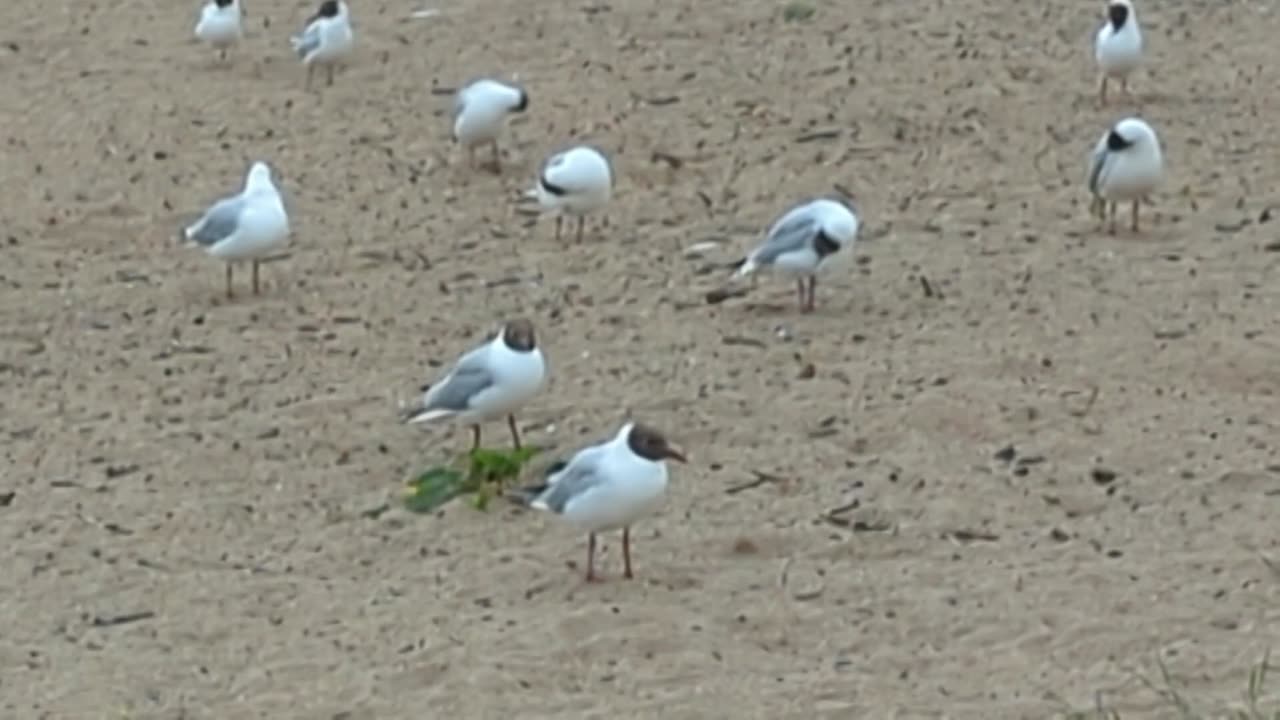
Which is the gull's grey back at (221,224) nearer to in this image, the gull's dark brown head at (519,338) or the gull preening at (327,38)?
the gull's dark brown head at (519,338)

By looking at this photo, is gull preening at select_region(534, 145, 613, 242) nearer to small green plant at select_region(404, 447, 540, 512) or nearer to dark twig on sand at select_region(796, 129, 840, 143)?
dark twig on sand at select_region(796, 129, 840, 143)

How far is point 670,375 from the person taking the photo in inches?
458

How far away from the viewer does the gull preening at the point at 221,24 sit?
17.5 metres

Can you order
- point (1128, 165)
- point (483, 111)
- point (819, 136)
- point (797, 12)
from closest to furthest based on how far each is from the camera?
point (1128, 165) → point (483, 111) → point (819, 136) → point (797, 12)

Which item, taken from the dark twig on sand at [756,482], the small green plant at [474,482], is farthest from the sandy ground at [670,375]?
the small green plant at [474,482]

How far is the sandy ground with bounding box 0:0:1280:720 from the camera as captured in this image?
8.91 m

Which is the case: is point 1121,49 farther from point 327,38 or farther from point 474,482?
point 474,482

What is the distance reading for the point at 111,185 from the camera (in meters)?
15.1

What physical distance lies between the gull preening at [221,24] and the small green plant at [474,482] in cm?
739

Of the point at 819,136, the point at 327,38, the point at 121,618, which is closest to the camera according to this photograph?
the point at 121,618

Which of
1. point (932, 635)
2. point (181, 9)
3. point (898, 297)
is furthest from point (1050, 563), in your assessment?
point (181, 9)

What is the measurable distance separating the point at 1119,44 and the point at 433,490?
6.40 metres

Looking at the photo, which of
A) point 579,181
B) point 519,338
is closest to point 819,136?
point 579,181

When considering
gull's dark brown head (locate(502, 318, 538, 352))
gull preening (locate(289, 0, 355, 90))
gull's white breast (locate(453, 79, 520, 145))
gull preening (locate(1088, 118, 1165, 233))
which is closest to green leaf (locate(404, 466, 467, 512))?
gull's dark brown head (locate(502, 318, 538, 352))
